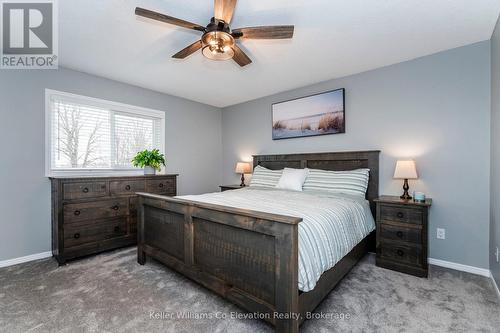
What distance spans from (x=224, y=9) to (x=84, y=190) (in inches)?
102

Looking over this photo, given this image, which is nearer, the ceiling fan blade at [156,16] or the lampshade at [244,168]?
the ceiling fan blade at [156,16]

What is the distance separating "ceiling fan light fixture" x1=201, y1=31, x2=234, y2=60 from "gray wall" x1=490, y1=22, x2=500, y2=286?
2418 mm

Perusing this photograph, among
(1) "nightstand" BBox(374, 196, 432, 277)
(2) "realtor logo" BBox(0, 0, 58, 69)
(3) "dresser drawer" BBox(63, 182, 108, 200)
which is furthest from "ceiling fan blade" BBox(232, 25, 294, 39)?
(3) "dresser drawer" BBox(63, 182, 108, 200)

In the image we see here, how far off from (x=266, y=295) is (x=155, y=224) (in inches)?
60.1

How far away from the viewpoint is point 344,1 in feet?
6.12

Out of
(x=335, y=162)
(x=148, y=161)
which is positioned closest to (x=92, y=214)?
(x=148, y=161)

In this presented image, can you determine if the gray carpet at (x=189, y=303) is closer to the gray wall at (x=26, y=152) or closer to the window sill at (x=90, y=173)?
the gray wall at (x=26, y=152)

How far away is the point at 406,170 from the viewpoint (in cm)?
261

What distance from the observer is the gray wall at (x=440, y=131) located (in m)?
2.45

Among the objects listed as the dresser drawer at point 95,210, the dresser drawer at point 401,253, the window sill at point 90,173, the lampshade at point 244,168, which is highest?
the lampshade at point 244,168

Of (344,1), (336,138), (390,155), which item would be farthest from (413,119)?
(344,1)

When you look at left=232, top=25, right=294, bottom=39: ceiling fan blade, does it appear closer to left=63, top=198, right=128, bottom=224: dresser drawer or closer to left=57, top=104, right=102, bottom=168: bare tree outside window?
left=63, top=198, right=128, bottom=224: dresser drawer

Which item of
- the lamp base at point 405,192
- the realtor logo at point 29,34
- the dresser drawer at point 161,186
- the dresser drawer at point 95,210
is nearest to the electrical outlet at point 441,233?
the lamp base at point 405,192

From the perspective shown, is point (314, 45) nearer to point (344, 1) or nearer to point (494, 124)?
point (344, 1)
